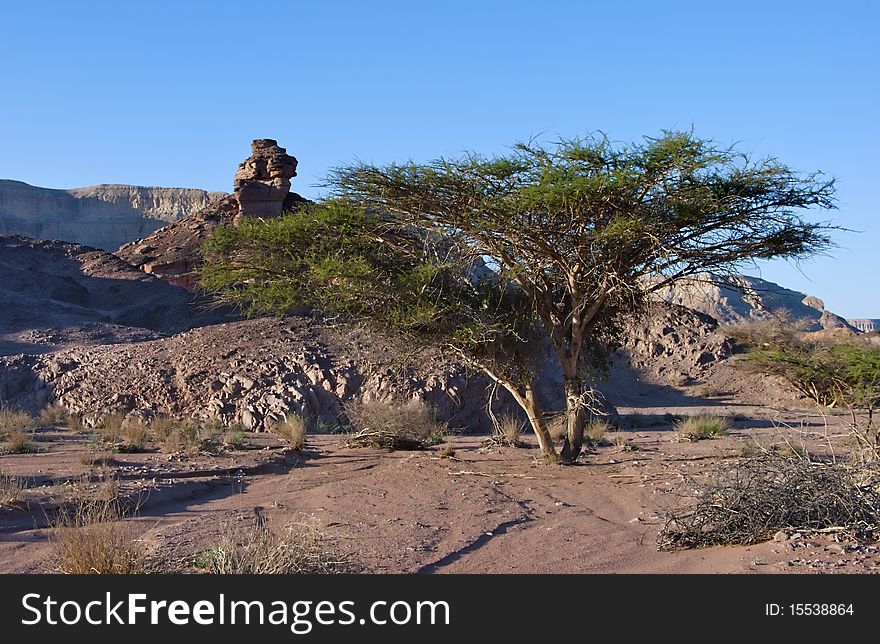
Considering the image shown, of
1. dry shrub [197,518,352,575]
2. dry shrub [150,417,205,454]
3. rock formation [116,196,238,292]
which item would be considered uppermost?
rock formation [116,196,238,292]

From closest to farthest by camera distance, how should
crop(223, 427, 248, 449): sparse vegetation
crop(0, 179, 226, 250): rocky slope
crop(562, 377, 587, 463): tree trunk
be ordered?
1. crop(562, 377, 587, 463): tree trunk
2. crop(223, 427, 248, 449): sparse vegetation
3. crop(0, 179, 226, 250): rocky slope

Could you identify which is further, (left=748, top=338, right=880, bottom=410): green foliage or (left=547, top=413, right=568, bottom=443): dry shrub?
(left=547, top=413, right=568, bottom=443): dry shrub

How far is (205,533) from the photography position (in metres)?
8.97

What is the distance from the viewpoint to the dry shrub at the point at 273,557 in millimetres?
6410

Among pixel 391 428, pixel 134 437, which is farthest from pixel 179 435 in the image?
pixel 391 428

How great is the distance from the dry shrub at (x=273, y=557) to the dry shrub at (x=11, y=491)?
175 inches

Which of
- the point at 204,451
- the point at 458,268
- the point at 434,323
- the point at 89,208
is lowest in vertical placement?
the point at 204,451

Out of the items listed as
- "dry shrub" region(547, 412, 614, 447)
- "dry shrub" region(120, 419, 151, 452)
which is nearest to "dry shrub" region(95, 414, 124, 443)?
"dry shrub" region(120, 419, 151, 452)

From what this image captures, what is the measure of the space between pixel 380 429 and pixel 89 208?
8488 centimetres

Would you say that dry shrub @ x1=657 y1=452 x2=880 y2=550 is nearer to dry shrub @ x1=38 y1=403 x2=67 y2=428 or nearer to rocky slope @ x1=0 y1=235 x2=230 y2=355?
dry shrub @ x1=38 y1=403 x2=67 y2=428

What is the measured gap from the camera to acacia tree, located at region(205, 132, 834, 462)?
12.6m

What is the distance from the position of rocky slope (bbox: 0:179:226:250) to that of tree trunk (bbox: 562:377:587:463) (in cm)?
7982
